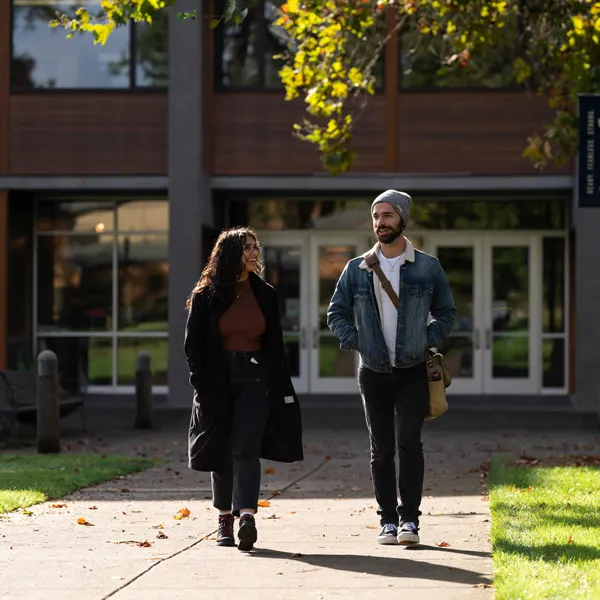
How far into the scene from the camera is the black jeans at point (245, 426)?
8023 mm

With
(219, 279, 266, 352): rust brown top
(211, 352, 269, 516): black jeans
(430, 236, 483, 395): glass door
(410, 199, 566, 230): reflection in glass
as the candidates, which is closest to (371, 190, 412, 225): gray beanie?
(219, 279, 266, 352): rust brown top

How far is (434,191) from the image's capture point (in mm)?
21875

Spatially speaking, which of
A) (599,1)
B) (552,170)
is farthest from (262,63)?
(599,1)

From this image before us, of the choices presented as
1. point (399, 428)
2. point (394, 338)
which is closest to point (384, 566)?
point (399, 428)

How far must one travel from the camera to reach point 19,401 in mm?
16344

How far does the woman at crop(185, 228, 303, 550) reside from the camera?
805cm

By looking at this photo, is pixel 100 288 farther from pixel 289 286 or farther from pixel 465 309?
pixel 465 309

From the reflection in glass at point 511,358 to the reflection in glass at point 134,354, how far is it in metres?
5.19

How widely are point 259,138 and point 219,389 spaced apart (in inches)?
545

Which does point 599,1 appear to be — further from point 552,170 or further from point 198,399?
point 552,170

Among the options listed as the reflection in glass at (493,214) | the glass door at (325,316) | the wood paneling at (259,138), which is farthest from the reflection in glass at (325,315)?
the wood paneling at (259,138)

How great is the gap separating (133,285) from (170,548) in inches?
611

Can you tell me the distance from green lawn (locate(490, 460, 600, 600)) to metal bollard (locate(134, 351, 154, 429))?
223 inches

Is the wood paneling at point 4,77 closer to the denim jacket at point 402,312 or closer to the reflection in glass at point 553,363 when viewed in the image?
the reflection in glass at point 553,363
